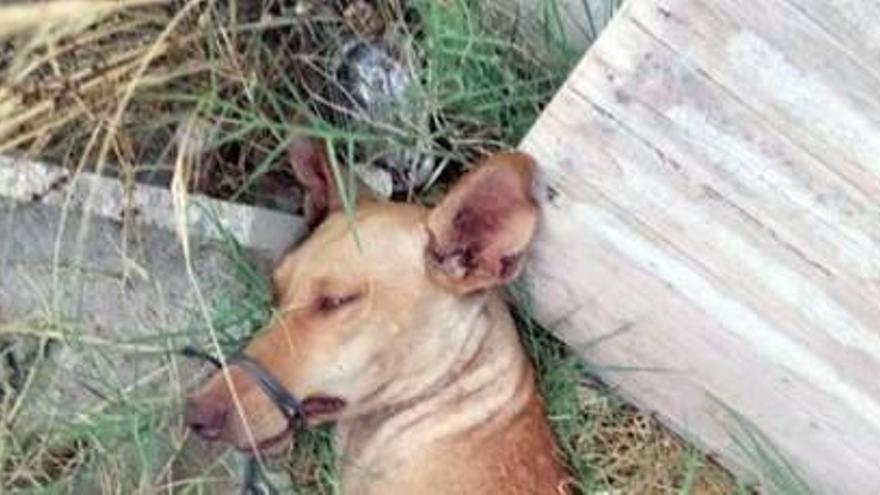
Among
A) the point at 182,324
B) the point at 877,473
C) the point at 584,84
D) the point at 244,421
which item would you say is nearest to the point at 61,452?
the point at 182,324

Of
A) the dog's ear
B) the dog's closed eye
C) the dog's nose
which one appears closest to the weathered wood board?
the dog's ear

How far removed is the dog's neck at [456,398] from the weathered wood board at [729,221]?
0.11 metres

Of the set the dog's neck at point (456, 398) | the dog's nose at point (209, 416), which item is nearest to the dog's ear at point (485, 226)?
the dog's neck at point (456, 398)

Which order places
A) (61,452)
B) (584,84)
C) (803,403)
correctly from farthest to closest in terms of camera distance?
(61,452) < (803,403) < (584,84)

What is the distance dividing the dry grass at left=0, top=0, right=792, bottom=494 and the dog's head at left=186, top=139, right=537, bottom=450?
20 centimetres

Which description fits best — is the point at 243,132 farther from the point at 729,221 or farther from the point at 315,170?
the point at 729,221

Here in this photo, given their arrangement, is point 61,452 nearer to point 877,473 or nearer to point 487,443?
point 487,443

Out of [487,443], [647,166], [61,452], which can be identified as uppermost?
[647,166]

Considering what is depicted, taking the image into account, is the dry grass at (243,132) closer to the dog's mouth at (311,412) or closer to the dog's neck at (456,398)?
the dog's neck at (456,398)

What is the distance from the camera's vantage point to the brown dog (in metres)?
3.14

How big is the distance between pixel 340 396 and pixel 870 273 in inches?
34.8

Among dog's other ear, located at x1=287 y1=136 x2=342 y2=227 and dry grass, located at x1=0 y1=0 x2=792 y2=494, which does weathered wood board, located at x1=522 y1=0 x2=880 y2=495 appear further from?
dog's other ear, located at x1=287 y1=136 x2=342 y2=227

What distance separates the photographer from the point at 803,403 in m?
3.33

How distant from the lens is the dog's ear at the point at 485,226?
3.09 metres
